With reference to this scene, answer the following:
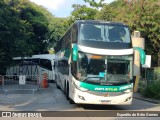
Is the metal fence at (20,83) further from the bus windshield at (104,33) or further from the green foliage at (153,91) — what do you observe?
the bus windshield at (104,33)

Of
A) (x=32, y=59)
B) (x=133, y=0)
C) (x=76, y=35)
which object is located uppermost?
(x=133, y=0)

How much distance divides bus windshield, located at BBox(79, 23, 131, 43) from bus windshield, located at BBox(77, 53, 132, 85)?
88 cm

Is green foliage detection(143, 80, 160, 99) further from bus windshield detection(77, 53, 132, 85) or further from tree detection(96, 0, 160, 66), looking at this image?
tree detection(96, 0, 160, 66)

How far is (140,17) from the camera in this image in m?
35.4

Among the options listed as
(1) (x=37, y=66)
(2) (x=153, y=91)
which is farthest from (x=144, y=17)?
(1) (x=37, y=66)

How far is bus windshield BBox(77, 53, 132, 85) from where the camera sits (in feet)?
52.6

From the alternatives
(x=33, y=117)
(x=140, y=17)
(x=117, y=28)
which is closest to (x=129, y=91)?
(x=117, y=28)

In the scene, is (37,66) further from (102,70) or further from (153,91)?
(102,70)

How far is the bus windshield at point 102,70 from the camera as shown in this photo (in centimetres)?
1603

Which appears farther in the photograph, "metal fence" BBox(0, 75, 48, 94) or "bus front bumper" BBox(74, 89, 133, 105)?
"metal fence" BBox(0, 75, 48, 94)

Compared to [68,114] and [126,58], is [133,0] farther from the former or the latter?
[68,114]

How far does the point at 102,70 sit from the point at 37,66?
27.0 m

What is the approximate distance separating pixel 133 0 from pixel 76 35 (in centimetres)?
2002

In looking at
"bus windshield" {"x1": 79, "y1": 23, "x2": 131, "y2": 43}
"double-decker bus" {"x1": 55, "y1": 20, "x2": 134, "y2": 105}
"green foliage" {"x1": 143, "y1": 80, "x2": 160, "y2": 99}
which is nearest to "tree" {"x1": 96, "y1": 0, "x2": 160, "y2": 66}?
"green foliage" {"x1": 143, "y1": 80, "x2": 160, "y2": 99}
